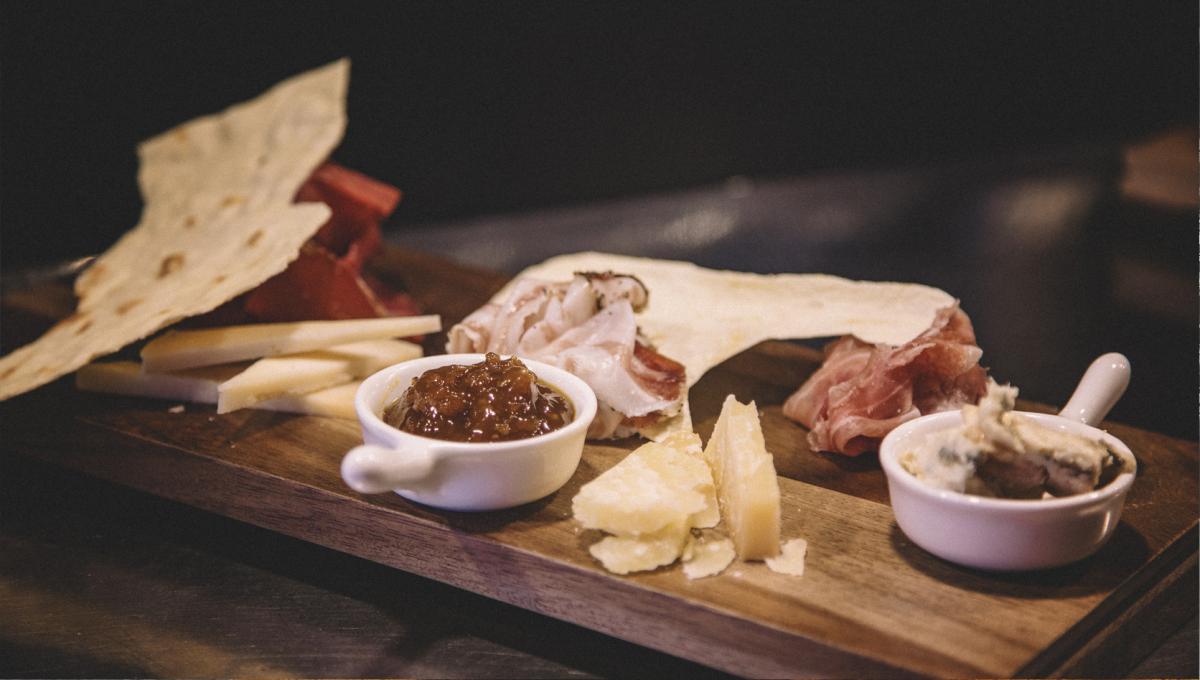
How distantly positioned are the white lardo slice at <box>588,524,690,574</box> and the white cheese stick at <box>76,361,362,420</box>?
0.82 m

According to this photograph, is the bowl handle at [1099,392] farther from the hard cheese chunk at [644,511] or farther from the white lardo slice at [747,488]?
the hard cheese chunk at [644,511]

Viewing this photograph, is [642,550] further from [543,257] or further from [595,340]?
[543,257]

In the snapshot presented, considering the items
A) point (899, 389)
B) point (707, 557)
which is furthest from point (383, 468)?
point (899, 389)

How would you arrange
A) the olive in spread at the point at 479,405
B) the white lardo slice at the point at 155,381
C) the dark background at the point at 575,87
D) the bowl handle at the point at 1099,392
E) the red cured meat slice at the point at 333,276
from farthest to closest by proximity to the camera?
the dark background at the point at 575,87 < the red cured meat slice at the point at 333,276 < the white lardo slice at the point at 155,381 < the bowl handle at the point at 1099,392 < the olive in spread at the point at 479,405

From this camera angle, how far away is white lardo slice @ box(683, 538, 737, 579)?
5.42 feet

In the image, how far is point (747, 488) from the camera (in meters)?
1.68

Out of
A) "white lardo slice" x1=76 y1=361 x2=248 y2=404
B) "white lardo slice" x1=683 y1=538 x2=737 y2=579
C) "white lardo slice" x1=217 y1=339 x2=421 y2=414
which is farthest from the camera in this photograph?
"white lardo slice" x1=76 y1=361 x2=248 y2=404

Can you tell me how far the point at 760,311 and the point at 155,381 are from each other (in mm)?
1468

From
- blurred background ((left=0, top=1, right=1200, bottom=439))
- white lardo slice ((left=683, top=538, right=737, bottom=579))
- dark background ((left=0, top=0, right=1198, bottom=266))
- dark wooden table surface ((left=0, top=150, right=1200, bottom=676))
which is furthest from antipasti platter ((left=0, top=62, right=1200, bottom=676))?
dark background ((left=0, top=0, right=1198, bottom=266))

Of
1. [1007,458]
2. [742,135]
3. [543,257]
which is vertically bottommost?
[543,257]

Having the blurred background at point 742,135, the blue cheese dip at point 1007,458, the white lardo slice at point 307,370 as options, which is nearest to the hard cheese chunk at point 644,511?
the blue cheese dip at point 1007,458

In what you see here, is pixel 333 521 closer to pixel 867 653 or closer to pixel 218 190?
pixel 867 653

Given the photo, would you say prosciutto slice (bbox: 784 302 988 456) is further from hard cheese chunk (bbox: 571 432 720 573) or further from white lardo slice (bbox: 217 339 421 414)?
white lardo slice (bbox: 217 339 421 414)

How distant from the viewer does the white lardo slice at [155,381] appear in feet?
7.71
